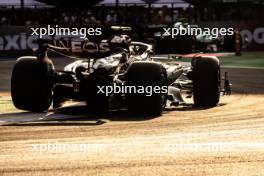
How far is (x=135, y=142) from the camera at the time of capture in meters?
6.75

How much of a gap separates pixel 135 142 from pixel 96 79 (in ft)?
7.56

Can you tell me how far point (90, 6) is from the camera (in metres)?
30.2

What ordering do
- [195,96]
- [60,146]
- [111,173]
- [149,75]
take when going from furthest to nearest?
[195,96]
[149,75]
[60,146]
[111,173]

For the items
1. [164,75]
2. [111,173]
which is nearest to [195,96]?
[164,75]

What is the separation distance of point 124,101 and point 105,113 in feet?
1.15

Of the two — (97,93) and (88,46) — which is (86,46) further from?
(97,93)

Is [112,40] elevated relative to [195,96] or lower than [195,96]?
elevated

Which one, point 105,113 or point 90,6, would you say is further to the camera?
point 90,6

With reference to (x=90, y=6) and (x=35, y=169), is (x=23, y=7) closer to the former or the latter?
(x=90, y=6)

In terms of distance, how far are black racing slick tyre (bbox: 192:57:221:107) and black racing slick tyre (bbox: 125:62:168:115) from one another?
1.07 meters

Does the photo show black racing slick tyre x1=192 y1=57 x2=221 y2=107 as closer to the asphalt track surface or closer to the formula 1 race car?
the formula 1 race car
